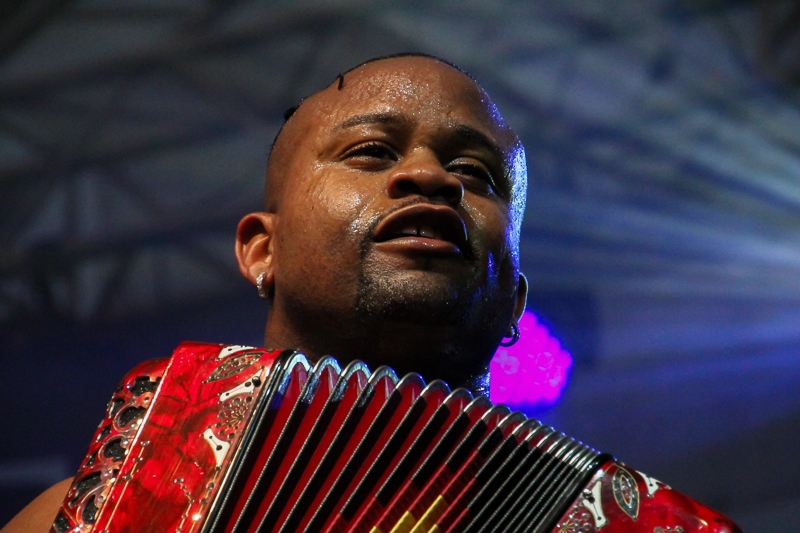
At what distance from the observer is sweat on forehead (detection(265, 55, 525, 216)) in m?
2.20

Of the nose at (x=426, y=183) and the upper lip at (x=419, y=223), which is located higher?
the nose at (x=426, y=183)

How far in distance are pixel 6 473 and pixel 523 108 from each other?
3.06m

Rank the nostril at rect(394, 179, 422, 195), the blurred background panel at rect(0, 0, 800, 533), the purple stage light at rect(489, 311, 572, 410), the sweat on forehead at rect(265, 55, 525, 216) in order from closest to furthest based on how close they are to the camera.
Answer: the nostril at rect(394, 179, 422, 195) → the sweat on forehead at rect(265, 55, 525, 216) → the blurred background panel at rect(0, 0, 800, 533) → the purple stage light at rect(489, 311, 572, 410)

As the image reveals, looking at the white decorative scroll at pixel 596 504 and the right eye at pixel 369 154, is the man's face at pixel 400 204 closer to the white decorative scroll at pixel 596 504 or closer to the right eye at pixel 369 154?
the right eye at pixel 369 154

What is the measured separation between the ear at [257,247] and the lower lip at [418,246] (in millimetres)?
451

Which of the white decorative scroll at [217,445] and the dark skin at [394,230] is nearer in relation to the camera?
the white decorative scroll at [217,445]

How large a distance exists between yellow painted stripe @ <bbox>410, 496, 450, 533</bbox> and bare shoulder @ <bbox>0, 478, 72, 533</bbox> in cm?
95

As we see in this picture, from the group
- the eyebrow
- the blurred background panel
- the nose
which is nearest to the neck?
the nose

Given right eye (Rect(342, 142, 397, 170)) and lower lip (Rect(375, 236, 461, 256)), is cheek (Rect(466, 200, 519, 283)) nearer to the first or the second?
lower lip (Rect(375, 236, 461, 256))

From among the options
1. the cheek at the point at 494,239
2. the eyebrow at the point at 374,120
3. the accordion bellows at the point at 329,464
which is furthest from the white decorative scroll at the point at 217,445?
the eyebrow at the point at 374,120

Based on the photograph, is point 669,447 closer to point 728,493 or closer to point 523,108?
point 728,493

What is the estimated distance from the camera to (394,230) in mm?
1896

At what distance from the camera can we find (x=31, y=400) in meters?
3.96

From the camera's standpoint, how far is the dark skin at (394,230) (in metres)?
1.87
